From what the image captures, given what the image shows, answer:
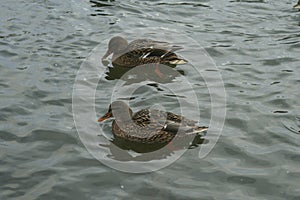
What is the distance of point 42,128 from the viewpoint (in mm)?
8055

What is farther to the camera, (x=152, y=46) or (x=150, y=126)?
(x=152, y=46)

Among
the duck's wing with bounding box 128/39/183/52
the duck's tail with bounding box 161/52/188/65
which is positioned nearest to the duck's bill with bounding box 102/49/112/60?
the duck's wing with bounding box 128/39/183/52

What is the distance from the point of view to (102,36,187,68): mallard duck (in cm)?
1059

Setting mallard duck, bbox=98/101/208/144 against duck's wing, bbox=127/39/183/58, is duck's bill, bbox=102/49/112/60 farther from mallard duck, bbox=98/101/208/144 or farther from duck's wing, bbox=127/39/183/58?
mallard duck, bbox=98/101/208/144

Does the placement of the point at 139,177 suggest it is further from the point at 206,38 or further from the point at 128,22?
the point at 128,22

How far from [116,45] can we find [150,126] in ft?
14.1

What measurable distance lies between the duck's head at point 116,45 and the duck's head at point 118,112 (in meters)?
3.32

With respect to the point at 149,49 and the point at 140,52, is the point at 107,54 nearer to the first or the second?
the point at 140,52

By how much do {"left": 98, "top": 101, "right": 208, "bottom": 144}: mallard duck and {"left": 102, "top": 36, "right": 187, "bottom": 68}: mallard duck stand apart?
274cm

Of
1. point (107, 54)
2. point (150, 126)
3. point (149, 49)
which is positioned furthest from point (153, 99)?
point (107, 54)

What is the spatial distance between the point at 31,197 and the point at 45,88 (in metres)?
3.50

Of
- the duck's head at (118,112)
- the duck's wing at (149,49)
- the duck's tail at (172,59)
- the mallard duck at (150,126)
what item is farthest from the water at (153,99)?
the duck's wing at (149,49)

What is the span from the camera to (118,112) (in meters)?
8.13

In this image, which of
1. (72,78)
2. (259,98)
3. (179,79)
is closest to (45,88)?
(72,78)
